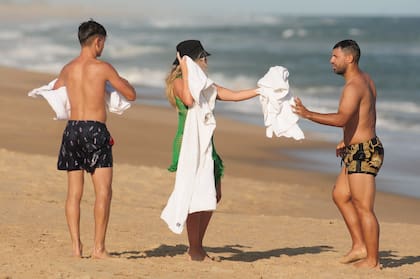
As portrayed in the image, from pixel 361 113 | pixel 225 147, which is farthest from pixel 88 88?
pixel 225 147

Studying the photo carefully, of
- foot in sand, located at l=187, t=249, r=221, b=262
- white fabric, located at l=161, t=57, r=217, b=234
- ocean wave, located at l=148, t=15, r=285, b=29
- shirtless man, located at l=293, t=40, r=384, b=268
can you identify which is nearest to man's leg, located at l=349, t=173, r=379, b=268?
shirtless man, located at l=293, t=40, r=384, b=268

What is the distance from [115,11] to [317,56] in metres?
92.9

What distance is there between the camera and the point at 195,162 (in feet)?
24.9

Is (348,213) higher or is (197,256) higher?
(348,213)

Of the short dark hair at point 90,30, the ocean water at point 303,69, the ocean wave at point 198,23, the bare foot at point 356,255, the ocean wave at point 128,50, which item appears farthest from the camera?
the ocean wave at point 198,23

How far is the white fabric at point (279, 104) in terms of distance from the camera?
7562 millimetres

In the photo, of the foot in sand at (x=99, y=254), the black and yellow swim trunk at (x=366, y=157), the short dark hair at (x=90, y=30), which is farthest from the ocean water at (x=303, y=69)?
the short dark hair at (x=90, y=30)

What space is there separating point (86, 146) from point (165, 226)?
2511 millimetres

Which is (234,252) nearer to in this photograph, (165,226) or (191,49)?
(165,226)

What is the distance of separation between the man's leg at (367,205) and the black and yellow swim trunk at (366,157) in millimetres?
44

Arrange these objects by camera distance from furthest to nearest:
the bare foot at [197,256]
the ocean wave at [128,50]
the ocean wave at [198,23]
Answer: the ocean wave at [198,23]
the ocean wave at [128,50]
the bare foot at [197,256]

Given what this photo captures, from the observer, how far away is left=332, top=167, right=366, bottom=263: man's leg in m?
7.91

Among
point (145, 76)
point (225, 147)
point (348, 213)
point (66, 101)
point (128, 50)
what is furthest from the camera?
point (128, 50)

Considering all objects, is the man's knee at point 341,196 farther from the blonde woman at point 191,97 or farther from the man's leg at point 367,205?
the blonde woman at point 191,97
